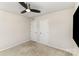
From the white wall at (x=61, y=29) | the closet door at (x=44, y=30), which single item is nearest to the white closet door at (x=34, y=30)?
the closet door at (x=44, y=30)

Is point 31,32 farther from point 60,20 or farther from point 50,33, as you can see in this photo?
point 60,20

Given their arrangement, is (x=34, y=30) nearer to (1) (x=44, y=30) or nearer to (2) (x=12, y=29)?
(1) (x=44, y=30)

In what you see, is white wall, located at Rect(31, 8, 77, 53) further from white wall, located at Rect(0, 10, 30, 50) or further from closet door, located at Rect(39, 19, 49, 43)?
white wall, located at Rect(0, 10, 30, 50)

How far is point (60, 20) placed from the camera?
3.30 m

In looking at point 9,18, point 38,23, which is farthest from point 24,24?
point 9,18

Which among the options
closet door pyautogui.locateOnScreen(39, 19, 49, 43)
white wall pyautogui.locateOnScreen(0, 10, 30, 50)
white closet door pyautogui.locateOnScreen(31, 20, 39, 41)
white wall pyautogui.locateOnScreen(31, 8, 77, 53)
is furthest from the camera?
white closet door pyautogui.locateOnScreen(31, 20, 39, 41)

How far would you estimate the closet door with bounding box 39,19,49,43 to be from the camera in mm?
4110

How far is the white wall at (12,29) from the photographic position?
3225mm

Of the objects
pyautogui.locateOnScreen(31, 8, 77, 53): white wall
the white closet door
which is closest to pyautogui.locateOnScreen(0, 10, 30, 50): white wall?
the white closet door

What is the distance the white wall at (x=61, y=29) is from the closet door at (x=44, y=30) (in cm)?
28

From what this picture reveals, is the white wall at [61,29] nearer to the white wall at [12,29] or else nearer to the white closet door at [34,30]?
the white closet door at [34,30]

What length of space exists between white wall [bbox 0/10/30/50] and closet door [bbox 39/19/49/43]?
1.18m

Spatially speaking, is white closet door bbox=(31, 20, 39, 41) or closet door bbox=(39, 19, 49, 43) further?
white closet door bbox=(31, 20, 39, 41)

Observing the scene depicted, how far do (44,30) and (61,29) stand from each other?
1.28 meters
